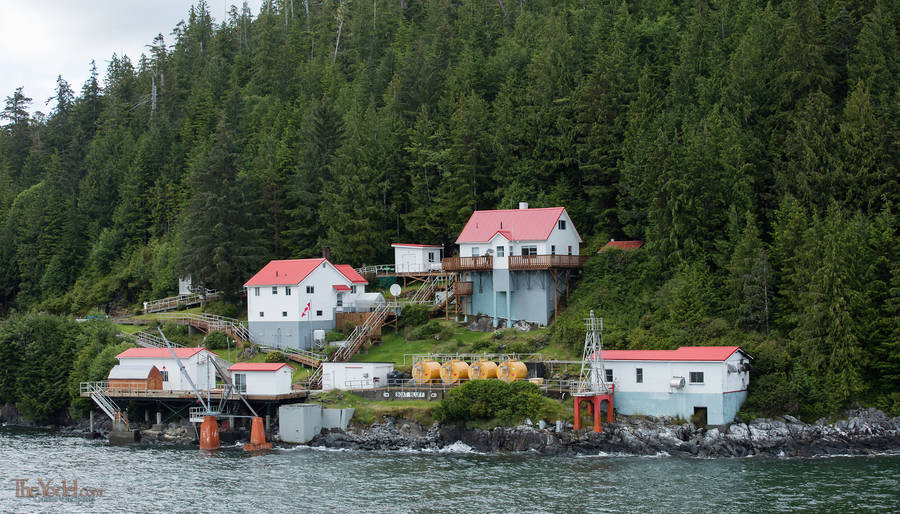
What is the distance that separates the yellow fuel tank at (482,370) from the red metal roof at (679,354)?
21.4ft

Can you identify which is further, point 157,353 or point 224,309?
point 224,309

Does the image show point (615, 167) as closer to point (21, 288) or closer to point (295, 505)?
point (295, 505)

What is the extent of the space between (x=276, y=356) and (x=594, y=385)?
77.4ft

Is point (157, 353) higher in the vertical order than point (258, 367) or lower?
higher

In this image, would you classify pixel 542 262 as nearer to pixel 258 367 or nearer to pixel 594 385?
pixel 594 385

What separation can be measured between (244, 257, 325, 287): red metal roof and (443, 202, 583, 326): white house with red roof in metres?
10.2

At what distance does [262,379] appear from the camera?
54.3m

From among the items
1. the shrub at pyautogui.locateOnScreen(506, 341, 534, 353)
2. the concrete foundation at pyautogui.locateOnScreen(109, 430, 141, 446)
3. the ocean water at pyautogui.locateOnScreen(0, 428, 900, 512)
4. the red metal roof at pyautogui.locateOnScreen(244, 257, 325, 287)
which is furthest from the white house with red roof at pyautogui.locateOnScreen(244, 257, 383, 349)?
the ocean water at pyautogui.locateOnScreen(0, 428, 900, 512)

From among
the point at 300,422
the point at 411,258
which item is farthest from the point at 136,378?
the point at 411,258

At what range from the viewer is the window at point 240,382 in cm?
5494

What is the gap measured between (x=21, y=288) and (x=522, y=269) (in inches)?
2427

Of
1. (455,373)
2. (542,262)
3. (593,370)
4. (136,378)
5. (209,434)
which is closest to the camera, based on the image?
(593,370)

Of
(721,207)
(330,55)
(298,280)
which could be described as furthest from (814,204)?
(330,55)

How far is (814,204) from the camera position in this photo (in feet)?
177
